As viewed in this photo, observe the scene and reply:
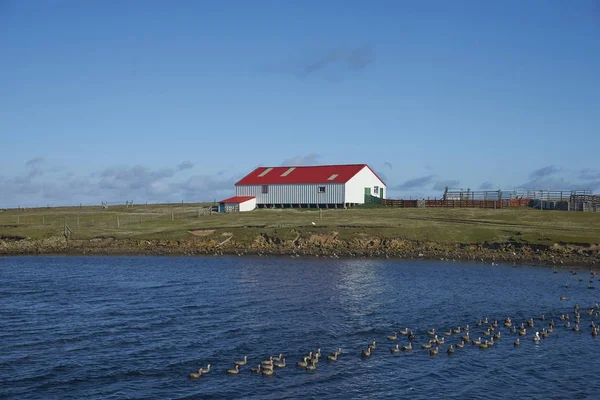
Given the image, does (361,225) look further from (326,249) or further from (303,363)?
(303,363)

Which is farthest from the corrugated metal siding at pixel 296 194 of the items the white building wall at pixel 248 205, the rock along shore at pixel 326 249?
the rock along shore at pixel 326 249

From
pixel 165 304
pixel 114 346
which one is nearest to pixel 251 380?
pixel 114 346

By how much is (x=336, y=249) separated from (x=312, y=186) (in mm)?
33350

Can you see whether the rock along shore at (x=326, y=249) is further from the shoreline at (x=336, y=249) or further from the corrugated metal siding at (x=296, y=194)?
the corrugated metal siding at (x=296, y=194)

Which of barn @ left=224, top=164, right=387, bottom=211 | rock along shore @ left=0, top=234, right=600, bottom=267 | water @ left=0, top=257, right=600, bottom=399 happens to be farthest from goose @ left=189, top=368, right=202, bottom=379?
barn @ left=224, top=164, right=387, bottom=211

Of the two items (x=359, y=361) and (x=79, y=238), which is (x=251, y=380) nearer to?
(x=359, y=361)

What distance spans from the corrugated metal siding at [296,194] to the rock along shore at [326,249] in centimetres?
2757

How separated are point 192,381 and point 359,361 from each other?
8.51 metres

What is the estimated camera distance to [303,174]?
117 meters

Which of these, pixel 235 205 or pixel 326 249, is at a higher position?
pixel 235 205

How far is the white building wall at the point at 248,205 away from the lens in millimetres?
111219

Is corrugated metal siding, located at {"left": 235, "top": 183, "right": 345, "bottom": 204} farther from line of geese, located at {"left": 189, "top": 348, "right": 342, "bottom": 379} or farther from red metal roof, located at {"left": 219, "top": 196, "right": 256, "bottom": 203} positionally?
line of geese, located at {"left": 189, "top": 348, "right": 342, "bottom": 379}

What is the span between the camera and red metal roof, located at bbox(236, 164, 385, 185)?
112 metres

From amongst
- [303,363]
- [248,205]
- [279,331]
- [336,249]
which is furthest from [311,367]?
[248,205]
